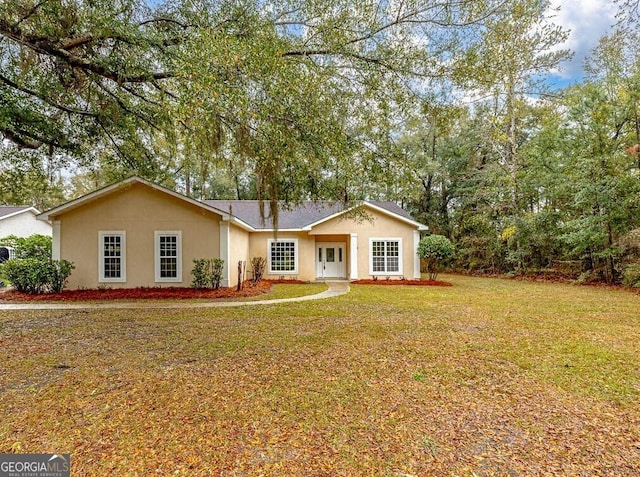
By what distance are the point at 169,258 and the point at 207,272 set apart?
1.49 m

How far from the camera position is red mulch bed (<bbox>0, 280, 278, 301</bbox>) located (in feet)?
32.6

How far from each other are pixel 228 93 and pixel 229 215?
749 centimetres

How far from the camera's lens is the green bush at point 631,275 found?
1202cm

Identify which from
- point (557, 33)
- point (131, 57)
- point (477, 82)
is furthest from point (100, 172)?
point (557, 33)

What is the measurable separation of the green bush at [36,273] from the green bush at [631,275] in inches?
779

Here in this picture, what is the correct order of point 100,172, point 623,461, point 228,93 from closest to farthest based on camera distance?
point 623,461, point 228,93, point 100,172

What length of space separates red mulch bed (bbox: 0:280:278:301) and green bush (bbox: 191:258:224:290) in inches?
9.9

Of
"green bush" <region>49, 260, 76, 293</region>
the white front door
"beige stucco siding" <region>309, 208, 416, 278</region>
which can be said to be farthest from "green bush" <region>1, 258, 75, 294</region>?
the white front door

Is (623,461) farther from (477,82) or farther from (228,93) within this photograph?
(477,82)

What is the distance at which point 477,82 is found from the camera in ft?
19.8

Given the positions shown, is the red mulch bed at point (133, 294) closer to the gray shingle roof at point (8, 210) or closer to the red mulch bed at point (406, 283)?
the red mulch bed at point (406, 283)

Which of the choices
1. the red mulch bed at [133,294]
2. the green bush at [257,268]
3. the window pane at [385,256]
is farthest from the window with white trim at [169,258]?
the window pane at [385,256]

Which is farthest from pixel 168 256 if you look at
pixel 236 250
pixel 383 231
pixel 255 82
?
pixel 383 231

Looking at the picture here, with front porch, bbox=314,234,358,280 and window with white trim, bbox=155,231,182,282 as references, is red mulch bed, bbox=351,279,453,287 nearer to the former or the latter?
front porch, bbox=314,234,358,280
